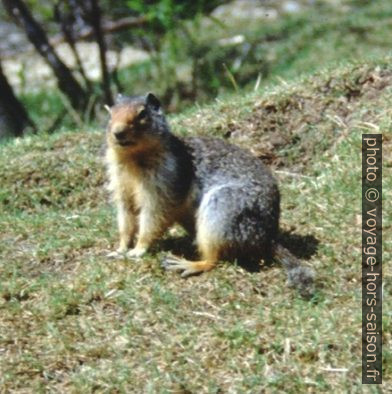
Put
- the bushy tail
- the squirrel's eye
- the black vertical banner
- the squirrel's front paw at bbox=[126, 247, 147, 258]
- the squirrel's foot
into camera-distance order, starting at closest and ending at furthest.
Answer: the black vertical banner
the bushy tail
the squirrel's foot
the squirrel's eye
the squirrel's front paw at bbox=[126, 247, 147, 258]

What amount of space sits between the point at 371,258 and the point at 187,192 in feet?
3.84

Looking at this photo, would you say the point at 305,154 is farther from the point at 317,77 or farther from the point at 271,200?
the point at 271,200

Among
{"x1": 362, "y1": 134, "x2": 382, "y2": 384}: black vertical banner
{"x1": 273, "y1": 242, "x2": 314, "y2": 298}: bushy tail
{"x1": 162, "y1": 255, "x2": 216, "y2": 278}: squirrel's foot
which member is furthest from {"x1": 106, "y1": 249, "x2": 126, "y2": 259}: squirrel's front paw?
{"x1": 362, "y1": 134, "x2": 382, "y2": 384}: black vertical banner

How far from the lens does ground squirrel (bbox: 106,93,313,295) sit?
595cm

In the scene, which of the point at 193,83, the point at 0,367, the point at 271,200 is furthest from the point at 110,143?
the point at 193,83

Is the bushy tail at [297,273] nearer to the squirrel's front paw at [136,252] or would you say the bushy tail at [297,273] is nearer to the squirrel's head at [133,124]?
the squirrel's front paw at [136,252]

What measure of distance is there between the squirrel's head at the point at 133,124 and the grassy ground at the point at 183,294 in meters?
0.70

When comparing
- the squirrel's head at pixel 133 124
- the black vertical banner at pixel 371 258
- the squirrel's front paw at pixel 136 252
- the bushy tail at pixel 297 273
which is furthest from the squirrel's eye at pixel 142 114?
the black vertical banner at pixel 371 258

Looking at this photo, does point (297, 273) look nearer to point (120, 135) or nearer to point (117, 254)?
point (117, 254)

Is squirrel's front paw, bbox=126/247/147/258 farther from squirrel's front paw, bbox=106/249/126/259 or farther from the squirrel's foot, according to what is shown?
the squirrel's foot

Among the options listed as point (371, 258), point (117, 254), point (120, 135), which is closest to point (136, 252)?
point (117, 254)

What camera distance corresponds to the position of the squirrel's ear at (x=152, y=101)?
618cm

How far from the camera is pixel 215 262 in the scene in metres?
5.96

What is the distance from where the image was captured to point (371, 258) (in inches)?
238
